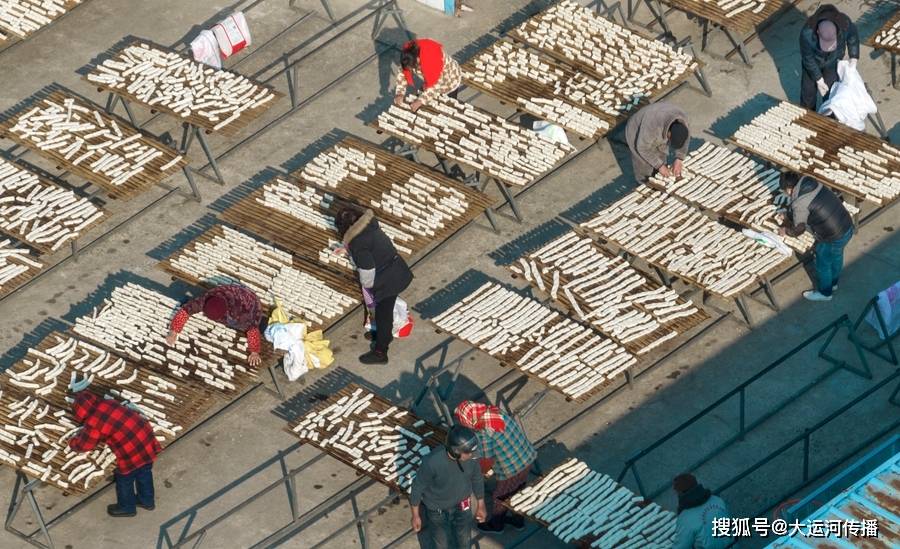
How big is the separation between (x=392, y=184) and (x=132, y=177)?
3.09 metres

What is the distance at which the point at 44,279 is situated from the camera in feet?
81.2

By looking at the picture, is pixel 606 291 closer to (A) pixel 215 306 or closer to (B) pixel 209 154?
(A) pixel 215 306

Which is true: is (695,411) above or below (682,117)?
below

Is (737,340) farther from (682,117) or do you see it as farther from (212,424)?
(212,424)

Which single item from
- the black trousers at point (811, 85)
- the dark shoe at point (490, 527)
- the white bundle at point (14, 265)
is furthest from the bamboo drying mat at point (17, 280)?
the black trousers at point (811, 85)

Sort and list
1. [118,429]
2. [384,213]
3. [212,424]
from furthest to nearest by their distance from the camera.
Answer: [384,213] < [212,424] < [118,429]

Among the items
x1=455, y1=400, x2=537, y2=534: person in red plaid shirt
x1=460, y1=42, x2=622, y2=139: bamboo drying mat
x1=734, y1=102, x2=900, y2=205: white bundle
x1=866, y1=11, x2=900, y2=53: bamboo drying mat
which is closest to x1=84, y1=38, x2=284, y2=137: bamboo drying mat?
x1=460, y1=42, x2=622, y2=139: bamboo drying mat

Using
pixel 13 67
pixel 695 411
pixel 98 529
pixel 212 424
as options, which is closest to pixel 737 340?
pixel 695 411

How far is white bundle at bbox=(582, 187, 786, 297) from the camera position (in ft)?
75.3

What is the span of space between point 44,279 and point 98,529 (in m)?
4.16

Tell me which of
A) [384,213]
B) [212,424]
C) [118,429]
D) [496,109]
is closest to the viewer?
[118,429]

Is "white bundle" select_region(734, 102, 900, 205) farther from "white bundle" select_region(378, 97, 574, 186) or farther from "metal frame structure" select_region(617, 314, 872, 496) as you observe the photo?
"white bundle" select_region(378, 97, 574, 186)

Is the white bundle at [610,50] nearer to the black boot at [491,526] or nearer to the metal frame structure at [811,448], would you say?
the metal frame structure at [811,448]

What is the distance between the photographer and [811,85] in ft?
84.3
